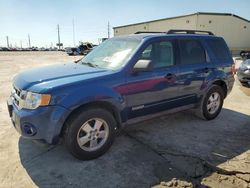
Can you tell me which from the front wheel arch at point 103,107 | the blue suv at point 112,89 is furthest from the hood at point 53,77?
the front wheel arch at point 103,107

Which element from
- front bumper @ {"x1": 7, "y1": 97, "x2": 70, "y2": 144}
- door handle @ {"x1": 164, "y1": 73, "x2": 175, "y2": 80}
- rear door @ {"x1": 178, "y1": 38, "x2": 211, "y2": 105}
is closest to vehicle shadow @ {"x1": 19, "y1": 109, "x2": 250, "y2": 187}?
front bumper @ {"x1": 7, "y1": 97, "x2": 70, "y2": 144}

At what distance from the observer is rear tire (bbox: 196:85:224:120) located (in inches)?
213

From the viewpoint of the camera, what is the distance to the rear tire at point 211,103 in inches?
213

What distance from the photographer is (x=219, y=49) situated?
5617 millimetres

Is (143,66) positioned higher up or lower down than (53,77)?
higher up

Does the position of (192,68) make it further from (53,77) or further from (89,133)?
(53,77)

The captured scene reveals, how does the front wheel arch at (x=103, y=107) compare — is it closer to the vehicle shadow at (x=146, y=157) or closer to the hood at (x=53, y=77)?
the hood at (x=53, y=77)

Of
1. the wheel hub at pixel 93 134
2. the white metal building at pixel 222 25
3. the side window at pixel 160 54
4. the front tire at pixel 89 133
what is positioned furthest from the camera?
the white metal building at pixel 222 25

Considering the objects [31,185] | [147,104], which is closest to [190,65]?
[147,104]

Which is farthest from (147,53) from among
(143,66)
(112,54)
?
(112,54)

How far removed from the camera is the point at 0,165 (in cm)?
361

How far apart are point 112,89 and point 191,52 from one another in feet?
6.82

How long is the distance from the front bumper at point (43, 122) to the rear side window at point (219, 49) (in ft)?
11.8

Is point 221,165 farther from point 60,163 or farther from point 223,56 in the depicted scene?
point 223,56
